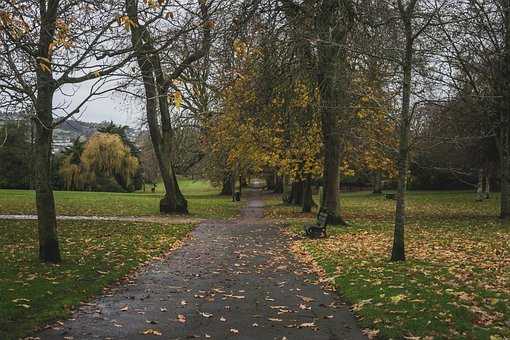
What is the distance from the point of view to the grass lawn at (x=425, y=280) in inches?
268

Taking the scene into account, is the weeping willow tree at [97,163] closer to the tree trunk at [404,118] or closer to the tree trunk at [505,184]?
the tree trunk at [505,184]

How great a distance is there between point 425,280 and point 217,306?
3.73 metres

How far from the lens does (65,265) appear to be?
11.0 metres

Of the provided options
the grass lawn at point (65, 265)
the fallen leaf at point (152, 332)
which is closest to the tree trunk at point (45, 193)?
the grass lawn at point (65, 265)

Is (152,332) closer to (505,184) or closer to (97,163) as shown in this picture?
(505,184)

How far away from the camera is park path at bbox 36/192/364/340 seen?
693 centimetres

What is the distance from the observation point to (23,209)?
25.9 meters

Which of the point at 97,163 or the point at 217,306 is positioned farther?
the point at 97,163

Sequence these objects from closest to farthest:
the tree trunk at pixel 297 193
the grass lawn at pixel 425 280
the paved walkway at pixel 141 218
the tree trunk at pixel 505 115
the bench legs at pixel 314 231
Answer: the grass lawn at pixel 425 280 → the bench legs at pixel 314 231 → the tree trunk at pixel 505 115 → the paved walkway at pixel 141 218 → the tree trunk at pixel 297 193

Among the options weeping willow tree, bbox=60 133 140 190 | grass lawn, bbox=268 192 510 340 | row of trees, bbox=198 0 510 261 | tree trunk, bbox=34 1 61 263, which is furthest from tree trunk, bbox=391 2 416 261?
weeping willow tree, bbox=60 133 140 190

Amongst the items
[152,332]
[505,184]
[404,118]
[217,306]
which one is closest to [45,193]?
[217,306]

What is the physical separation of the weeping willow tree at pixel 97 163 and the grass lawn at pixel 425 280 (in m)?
39.7

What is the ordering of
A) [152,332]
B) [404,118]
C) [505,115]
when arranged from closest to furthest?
1. [152,332]
2. [404,118]
3. [505,115]

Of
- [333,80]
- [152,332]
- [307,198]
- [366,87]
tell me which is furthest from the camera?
[307,198]
